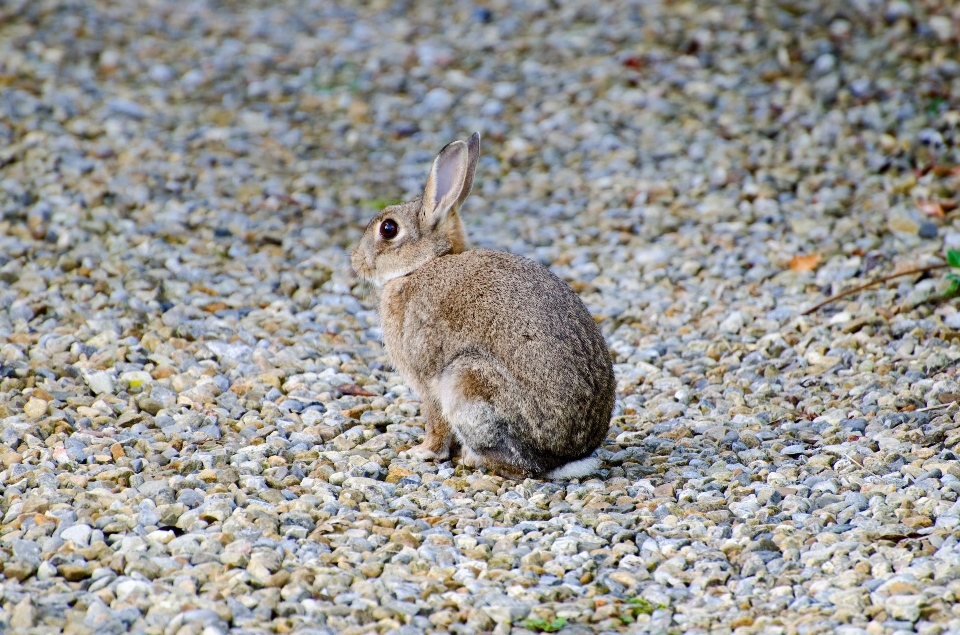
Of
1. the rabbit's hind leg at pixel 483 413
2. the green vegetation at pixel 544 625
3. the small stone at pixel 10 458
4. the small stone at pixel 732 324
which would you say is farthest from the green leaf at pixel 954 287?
the small stone at pixel 10 458

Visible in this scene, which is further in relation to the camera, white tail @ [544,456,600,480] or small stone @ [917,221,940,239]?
small stone @ [917,221,940,239]

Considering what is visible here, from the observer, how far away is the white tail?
5824 mm

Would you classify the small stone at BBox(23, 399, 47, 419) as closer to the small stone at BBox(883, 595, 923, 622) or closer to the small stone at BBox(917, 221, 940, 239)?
the small stone at BBox(883, 595, 923, 622)

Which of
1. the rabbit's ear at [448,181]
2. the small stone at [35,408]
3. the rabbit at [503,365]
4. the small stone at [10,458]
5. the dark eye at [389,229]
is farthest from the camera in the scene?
the dark eye at [389,229]

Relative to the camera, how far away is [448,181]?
21.6 feet

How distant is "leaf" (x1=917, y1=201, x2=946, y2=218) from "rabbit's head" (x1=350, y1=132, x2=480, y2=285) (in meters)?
4.11

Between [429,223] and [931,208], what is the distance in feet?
14.5

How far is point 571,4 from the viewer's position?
1293cm

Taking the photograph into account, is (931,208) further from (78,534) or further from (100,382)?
(78,534)

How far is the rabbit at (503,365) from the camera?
18.6 feet

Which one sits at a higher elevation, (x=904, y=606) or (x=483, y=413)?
(x=483, y=413)

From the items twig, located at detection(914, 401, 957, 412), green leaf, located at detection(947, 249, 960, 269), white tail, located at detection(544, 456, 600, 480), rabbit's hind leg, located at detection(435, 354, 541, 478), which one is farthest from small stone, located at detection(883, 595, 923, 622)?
green leaf, located at detection(947, 249, 960, 269)

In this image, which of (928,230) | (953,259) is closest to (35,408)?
(953,259)

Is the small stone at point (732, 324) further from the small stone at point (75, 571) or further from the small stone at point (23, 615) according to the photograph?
the small stone at point (23, 615)
